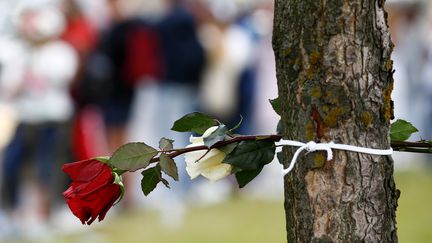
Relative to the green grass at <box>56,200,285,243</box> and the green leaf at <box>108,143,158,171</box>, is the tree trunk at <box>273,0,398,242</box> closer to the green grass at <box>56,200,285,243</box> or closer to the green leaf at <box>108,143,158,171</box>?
the green leaf at <box>108,143,158,171</box>

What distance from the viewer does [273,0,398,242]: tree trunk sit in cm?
214

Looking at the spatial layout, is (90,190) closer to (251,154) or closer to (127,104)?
(251,154)

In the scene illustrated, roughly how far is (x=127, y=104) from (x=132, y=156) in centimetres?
872

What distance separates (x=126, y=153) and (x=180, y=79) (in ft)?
28.8

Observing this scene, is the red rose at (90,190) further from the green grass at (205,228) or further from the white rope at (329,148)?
the green grass at (205,228)

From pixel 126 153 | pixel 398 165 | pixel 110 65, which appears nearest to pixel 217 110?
pixel 110 65

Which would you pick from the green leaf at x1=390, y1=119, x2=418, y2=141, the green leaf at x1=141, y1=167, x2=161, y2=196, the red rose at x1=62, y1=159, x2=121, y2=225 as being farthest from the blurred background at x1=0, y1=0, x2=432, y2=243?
the red rose at x1=62, y1=159, x2=121, y2=225

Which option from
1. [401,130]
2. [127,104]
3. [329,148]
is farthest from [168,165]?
[127,104]

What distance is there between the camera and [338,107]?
215 centimetres

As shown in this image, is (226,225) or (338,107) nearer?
(338,107)

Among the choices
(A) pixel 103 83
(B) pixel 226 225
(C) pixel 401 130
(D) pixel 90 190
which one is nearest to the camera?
(D) pixel 90 190

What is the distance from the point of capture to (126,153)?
7.64 ft

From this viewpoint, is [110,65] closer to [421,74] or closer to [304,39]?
[421,74]

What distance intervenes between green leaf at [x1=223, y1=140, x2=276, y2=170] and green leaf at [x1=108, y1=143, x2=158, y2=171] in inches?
6.5
